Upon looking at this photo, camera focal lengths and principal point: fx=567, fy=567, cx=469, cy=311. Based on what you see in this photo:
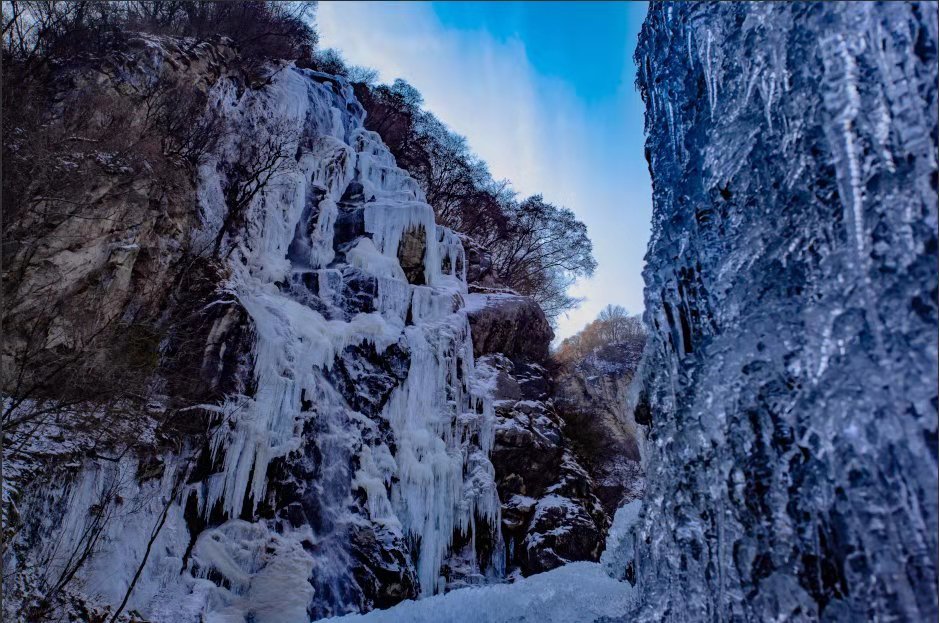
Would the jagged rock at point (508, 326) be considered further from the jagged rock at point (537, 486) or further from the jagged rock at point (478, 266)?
the jagged rock at point (478, 266)

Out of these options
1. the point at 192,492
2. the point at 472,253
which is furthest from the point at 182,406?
the point at 472,253

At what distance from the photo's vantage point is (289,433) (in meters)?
7.38

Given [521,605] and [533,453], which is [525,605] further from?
[533,453]

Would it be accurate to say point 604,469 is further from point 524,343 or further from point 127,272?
point 127,272

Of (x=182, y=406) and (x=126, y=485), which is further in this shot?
(x=182, y=406)

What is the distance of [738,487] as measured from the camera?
2496 mm

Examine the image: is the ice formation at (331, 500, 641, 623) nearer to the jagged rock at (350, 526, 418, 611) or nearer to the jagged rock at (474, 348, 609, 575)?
the jagged rock at (350, 526, 418, 611)

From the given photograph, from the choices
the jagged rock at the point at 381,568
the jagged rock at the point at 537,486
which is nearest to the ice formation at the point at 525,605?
the jagged rock at the point at 381,568

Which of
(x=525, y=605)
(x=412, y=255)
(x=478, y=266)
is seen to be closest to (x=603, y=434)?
(x=478, y=266)

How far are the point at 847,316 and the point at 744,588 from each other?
1155mm

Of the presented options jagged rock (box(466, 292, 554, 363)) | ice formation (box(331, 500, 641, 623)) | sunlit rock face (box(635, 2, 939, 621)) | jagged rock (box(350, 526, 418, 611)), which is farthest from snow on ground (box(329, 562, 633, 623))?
jagged rock (box(466, 292, 554, 363))

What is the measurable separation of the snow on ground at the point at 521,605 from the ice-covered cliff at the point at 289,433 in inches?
99.4

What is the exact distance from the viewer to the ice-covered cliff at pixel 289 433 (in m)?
5.44

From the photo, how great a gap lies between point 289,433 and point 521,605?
4453mm
